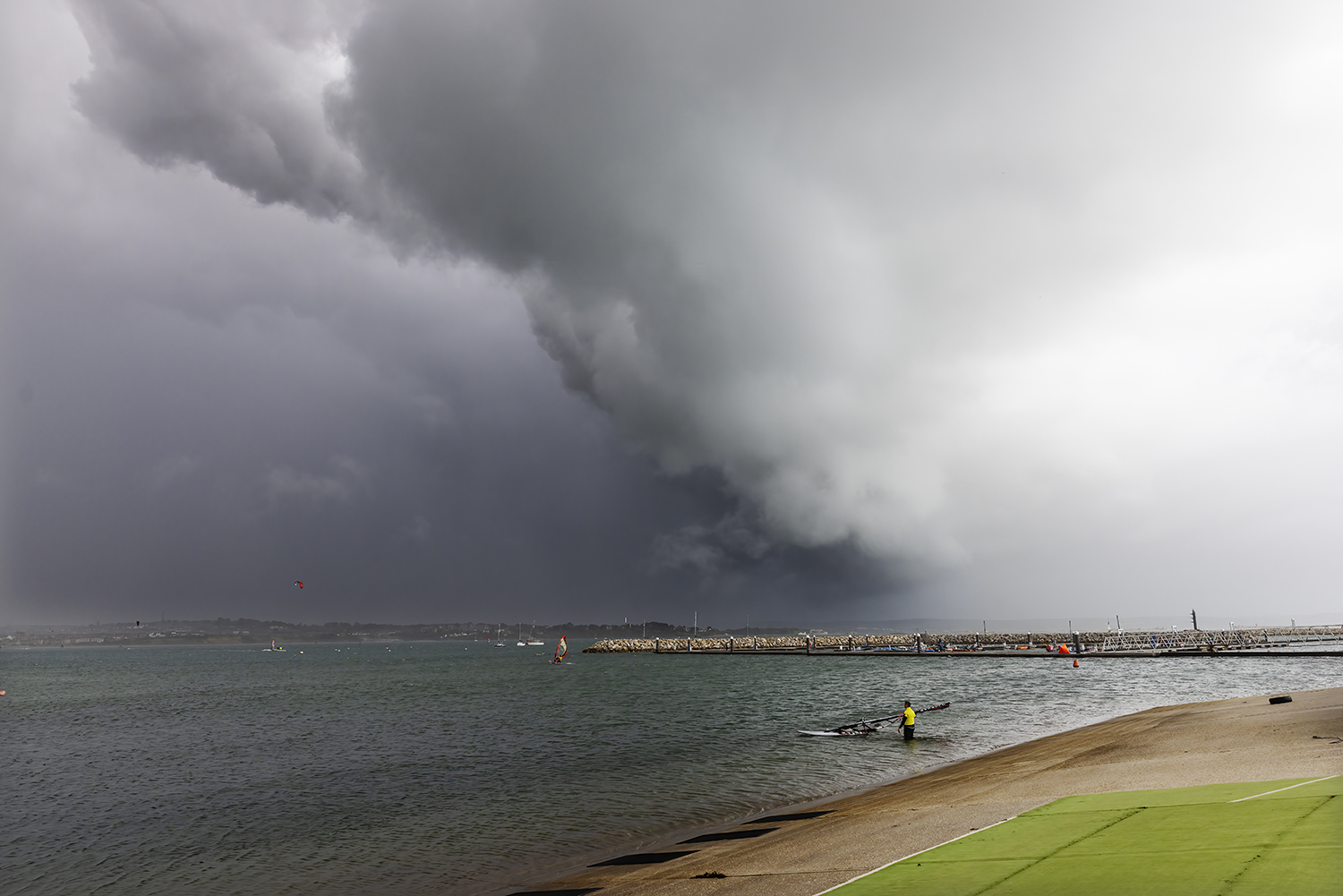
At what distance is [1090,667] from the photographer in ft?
294

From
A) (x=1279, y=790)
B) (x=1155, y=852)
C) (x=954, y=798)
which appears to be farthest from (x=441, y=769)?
(x=1279, y=790)

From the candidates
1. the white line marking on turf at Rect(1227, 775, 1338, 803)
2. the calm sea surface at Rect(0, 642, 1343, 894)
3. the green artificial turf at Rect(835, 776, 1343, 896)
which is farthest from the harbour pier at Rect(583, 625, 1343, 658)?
the green artificial turf at Rect(835, 776, 1343, 896)

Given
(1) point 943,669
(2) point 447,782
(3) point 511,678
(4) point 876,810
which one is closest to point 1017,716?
(4) point 876,810

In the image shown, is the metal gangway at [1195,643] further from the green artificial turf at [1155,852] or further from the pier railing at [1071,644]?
the green artificial turf at [1155,852]

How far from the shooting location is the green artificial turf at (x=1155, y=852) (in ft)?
26.2

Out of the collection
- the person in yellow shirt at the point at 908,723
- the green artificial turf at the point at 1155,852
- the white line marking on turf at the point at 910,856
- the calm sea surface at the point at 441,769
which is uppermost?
the green artificial turf at the point at 1155,852

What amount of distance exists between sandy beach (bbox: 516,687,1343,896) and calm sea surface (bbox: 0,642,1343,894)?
3.46 m

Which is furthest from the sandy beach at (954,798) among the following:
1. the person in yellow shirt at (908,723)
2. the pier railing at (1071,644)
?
the pier railing at (1071,644)

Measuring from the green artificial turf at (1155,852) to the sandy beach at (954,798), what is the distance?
1.39 m

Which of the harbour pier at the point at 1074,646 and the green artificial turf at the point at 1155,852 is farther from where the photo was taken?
the harbour pier at the point at 1074,646

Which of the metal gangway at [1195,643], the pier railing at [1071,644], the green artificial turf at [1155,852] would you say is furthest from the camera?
the pier railing at [1071,644]

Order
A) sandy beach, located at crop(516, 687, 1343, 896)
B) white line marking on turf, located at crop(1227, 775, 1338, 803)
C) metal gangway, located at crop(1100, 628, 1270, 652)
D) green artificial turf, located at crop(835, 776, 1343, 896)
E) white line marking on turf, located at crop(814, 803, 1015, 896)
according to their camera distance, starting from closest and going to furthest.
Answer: green artificial turf, located at crop(835, 776, 1343, 896), white line marking on turf, located at crop(814, 803, 1015, 896), white line marking on turf, located at crop(1227, 775, 1338, 803), sandy beach, located at crop(516, 687, 1343, 896), metal gangway, located at crop(1100, 628, 1270, 652)

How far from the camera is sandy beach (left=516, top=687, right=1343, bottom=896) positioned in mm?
12922

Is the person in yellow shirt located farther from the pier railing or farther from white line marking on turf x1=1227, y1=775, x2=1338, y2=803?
the pier railing
